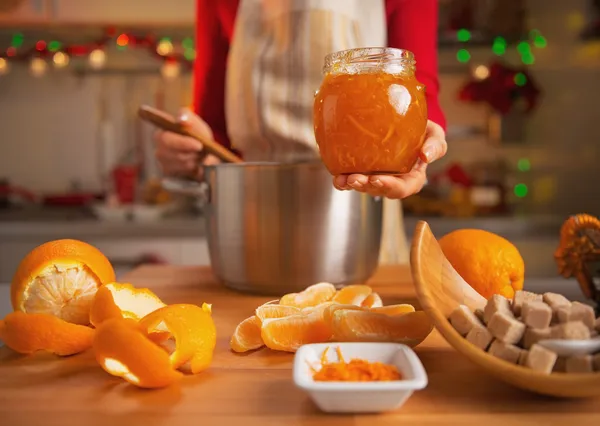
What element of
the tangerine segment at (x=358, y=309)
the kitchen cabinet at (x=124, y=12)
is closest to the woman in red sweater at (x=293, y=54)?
the tangerine segment at (x=358, y=309)

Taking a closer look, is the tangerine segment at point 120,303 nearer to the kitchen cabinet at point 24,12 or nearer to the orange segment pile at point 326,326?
the orange segment pile at point 326,326

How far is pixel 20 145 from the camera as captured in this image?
→ 3.29 m

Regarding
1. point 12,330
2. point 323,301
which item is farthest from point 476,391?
point 12,330

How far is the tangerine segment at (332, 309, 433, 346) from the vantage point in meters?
0.67

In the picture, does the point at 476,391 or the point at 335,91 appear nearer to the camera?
the point at 476,391

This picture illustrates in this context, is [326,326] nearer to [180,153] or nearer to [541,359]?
[541,359]

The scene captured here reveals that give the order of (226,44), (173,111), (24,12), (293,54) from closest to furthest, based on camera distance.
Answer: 1. (293,54)
2. (226,44)
3. (24,12)
4. (173,111)

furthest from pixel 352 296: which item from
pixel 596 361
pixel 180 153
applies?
pixel 180 153

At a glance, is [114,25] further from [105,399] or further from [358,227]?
[105,399]

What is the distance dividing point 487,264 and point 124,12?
99.4 inches

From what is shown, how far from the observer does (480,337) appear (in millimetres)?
582

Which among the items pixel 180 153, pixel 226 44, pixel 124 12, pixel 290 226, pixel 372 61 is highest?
pixel 124 12

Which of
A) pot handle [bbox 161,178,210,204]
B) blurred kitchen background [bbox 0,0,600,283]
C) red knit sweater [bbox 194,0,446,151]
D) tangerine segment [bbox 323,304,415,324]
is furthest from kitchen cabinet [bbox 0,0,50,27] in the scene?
tangerine segment [bbox 323,304,415,324]

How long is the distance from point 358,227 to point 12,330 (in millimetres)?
518
